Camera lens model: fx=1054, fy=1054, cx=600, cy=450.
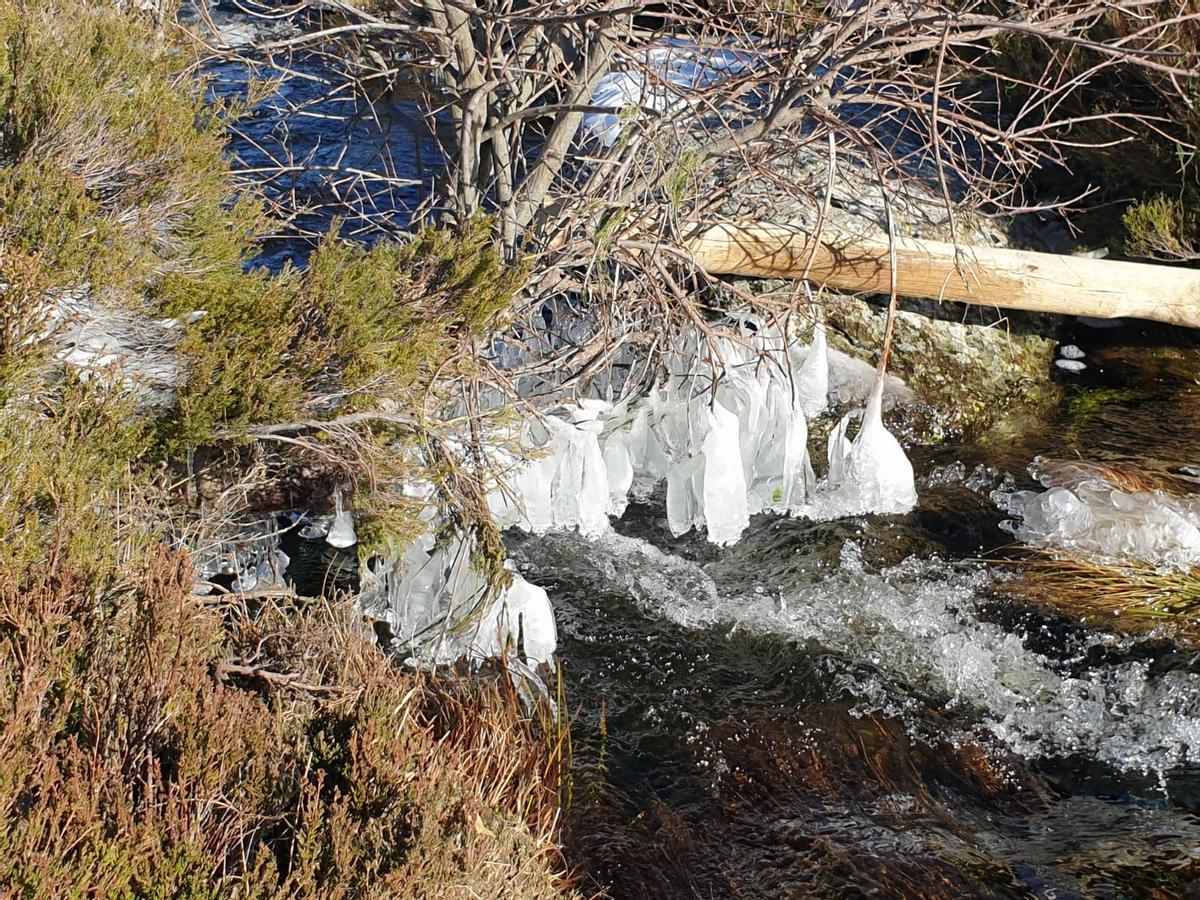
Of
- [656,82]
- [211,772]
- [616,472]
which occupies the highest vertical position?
[656,82]

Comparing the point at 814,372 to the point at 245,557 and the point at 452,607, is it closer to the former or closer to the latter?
the point at 452,607

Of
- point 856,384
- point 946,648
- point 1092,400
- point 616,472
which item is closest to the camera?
point 946,648

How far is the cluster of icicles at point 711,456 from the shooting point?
12.0 feet

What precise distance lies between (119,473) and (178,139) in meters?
0.92

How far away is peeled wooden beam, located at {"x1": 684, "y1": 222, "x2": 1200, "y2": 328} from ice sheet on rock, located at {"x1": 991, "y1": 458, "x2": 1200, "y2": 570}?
995 millimetres

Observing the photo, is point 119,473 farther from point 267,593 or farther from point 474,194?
point 474,194

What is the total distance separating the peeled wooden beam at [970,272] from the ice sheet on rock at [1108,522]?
1.00 m

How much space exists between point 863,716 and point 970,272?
2479mm

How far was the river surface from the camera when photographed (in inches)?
111

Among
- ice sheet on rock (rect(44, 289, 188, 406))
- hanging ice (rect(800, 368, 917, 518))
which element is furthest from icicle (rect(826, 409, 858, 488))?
ice sheet on rock (rect(44, 289, 188, 406))

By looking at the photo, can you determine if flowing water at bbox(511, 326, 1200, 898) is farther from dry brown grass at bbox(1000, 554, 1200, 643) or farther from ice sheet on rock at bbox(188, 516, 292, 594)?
ice sheet on rock at bbox(188, 516, 292, 594)

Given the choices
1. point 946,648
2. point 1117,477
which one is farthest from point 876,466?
point 1117,477

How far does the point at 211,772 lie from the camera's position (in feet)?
6.89

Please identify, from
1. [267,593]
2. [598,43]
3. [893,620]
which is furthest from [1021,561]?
[267,593]
